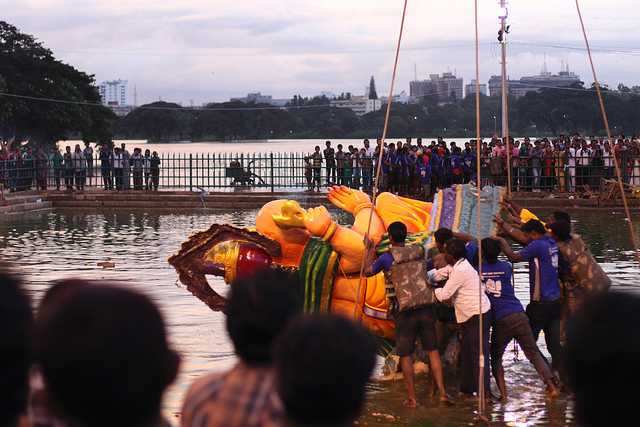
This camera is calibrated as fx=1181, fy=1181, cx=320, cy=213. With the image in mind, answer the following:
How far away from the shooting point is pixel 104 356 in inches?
110

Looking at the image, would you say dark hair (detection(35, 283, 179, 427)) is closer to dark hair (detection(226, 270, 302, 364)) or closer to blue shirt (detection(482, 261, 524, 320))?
dark hair (detection(226, 270, 302, 364))

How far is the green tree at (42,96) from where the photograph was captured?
152 ft

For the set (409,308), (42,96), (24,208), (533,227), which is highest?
(42,96)

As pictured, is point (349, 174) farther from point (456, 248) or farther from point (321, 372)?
point (321, 372)

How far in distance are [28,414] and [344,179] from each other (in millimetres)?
26737

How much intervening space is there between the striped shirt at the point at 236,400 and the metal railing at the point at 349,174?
22686mm

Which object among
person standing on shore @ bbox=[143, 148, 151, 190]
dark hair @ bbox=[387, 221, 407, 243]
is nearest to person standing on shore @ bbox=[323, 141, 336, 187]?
person standing on shore @ bbox=[143, 148, 151, 190]

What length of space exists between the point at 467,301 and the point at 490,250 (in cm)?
45

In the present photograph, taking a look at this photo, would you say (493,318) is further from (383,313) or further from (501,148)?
(501,148)

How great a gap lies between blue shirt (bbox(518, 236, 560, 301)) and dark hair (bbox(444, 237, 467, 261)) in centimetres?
55

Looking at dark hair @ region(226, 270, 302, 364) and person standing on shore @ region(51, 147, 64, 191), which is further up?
dark hair @ region(226, 270, 302, 364)

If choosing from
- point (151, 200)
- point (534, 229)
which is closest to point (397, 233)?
point (534, 229)

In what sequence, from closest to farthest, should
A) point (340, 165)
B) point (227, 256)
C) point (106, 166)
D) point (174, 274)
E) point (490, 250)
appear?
1. point (490, 250)
2. point (227, 256)
3. point (174, 274)
4. point (340, 165)
5. point (106, 166)

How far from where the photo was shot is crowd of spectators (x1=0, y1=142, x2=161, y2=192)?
1252 inches
